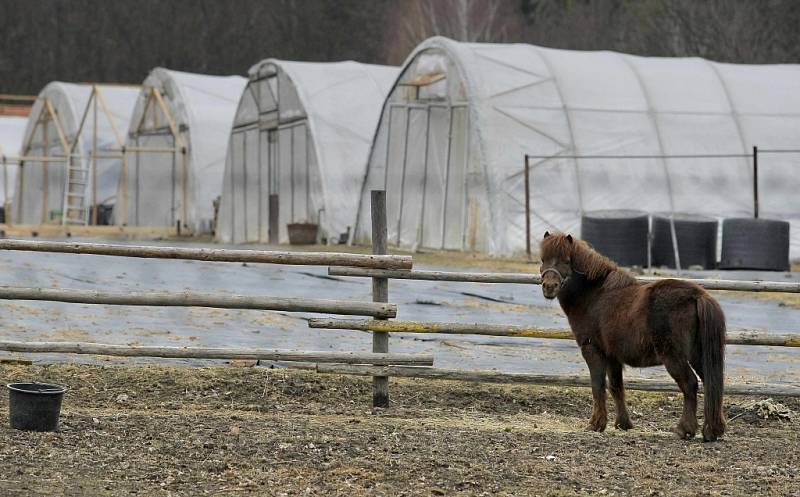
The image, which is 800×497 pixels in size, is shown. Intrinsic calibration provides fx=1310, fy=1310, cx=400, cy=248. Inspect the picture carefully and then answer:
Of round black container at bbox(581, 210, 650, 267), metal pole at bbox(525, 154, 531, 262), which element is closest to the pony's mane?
round black container at bbox(581, 210, 650, 267)

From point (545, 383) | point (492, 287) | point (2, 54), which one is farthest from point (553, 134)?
point (2, 54)

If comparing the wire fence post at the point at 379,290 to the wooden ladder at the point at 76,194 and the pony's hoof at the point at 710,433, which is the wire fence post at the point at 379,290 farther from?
the wooden ladder at the point at 76,194

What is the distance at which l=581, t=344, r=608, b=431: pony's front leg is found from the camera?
8.19m

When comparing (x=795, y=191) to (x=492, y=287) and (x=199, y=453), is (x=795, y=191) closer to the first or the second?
(x=492, y=287)

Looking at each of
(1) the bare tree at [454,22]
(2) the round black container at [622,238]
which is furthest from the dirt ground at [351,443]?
(1) the bare tree at [454,22]

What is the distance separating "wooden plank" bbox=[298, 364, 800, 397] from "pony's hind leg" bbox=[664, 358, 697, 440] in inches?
50.8

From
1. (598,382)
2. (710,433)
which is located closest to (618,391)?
(598,382)

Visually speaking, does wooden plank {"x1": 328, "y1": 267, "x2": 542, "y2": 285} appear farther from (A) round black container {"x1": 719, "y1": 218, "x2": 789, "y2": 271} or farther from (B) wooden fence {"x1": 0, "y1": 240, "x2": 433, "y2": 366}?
(A) round black container {"x1": 719, "y1": 218, "x2": 789, "y2": 271}

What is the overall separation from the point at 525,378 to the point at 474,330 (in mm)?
523

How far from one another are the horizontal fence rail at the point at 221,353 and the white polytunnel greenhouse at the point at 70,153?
22773 millimetres

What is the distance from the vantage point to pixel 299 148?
27.8 metres

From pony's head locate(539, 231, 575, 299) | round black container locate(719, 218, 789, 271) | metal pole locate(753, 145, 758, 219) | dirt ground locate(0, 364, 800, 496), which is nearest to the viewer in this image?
dirt ground locate(0, 364, 800, 496)

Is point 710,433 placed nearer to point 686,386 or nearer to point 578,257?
point 686,386

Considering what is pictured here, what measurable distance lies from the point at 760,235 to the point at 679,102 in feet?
15.4
